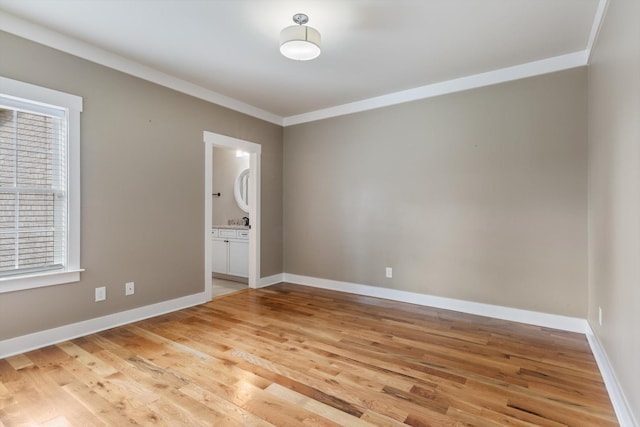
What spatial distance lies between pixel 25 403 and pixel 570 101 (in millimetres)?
4786

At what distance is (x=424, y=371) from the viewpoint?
7.43 feet

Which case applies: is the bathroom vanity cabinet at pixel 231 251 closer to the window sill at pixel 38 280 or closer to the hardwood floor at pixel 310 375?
the hardwood floor at pixel 310 375

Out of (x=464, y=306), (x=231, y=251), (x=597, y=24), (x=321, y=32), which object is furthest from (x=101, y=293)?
(x=597, y=24)

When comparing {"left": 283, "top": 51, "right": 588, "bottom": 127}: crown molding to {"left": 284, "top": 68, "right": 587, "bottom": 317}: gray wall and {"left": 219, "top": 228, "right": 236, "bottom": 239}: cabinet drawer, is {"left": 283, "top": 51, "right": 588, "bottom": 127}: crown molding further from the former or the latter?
{"left": 219, "top": 228, "right": 236, "bottom": 239}: cabinet drawer

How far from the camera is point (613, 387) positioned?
1917 mm

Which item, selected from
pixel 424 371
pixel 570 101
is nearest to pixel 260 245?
pixel 424 371

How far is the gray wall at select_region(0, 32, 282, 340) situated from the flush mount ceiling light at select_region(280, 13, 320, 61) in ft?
5.87

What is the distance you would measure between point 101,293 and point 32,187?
1.08 meters

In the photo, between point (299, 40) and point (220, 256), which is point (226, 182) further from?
point (299, 40)

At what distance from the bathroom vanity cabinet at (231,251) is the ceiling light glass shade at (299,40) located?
10.2 ft

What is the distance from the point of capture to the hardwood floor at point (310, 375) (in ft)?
5.82

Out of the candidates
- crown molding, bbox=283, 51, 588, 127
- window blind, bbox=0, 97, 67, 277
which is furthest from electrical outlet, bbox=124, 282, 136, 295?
crown molding, bbox=283, 51, 588, 127

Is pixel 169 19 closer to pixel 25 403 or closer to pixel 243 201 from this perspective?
pixel 25 403

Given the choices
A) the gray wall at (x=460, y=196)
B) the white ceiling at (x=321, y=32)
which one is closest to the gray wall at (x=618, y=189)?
the gray wall at (x=460, y=196)
